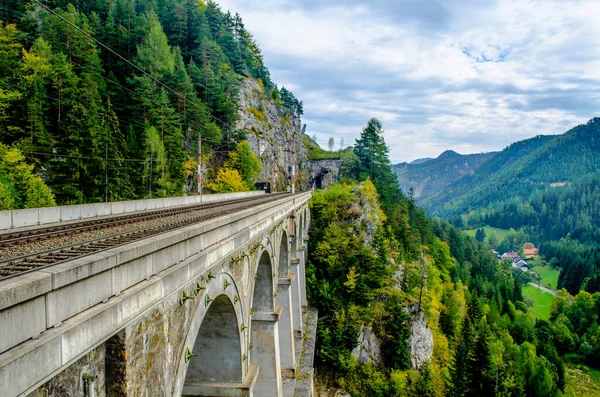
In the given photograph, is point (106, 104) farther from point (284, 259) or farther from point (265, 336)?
point (265, 336)

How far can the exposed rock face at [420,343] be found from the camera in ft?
120

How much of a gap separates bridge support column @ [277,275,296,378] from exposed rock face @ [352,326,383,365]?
38.6 feet

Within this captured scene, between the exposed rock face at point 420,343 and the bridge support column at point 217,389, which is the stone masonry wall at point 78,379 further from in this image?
the exposed rock face at point 420,343

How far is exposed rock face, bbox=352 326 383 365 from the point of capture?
34531mm

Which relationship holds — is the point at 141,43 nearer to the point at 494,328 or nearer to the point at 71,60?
the point at 71,60

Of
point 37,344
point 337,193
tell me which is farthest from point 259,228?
point 337,193

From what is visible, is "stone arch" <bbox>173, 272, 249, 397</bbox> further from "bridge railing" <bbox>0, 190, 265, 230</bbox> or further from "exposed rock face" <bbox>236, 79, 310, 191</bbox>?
"exposed rock face" <bbox>236, 79, 310, 191</bbox>

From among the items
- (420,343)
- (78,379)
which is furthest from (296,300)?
(78,379)

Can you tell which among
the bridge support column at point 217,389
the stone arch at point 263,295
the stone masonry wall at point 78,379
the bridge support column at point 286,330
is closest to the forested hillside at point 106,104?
the stone arch at point 263,295

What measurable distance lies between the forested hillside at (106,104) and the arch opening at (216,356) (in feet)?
56.0

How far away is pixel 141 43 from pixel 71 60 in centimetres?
1201

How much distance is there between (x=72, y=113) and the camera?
32312 millimetres

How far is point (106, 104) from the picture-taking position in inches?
1532

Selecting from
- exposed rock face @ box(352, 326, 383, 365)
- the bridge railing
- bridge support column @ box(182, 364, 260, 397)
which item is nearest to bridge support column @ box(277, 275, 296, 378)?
the bridge railing
